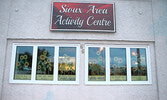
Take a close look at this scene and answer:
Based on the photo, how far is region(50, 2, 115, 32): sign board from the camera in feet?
17.4

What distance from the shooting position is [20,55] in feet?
17.5

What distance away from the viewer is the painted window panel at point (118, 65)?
529 cm

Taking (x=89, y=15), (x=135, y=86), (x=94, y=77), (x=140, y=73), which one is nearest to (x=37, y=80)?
(x=94, y=77)

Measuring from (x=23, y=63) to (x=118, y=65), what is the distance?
4304mm

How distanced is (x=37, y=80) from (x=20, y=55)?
1396mm

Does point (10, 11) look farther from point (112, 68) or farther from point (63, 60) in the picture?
point (112, 68)

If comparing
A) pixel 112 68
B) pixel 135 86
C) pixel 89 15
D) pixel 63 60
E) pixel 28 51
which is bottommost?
pixel 135 86

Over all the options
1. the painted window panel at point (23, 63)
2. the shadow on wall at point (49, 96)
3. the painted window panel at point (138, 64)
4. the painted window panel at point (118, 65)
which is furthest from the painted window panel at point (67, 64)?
the painted window panel at point (138, 64)

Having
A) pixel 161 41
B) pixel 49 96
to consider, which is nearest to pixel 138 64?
pixel 161 41

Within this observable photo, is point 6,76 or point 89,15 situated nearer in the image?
point 6,76

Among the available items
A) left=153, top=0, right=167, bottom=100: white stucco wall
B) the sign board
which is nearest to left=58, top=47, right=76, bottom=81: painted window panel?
the sign board

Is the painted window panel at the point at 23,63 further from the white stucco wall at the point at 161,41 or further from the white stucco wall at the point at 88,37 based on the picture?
the white stucco wall at the point at 161,41

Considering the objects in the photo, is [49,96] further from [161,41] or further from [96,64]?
[161,41]

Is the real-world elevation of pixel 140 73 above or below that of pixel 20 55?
below
